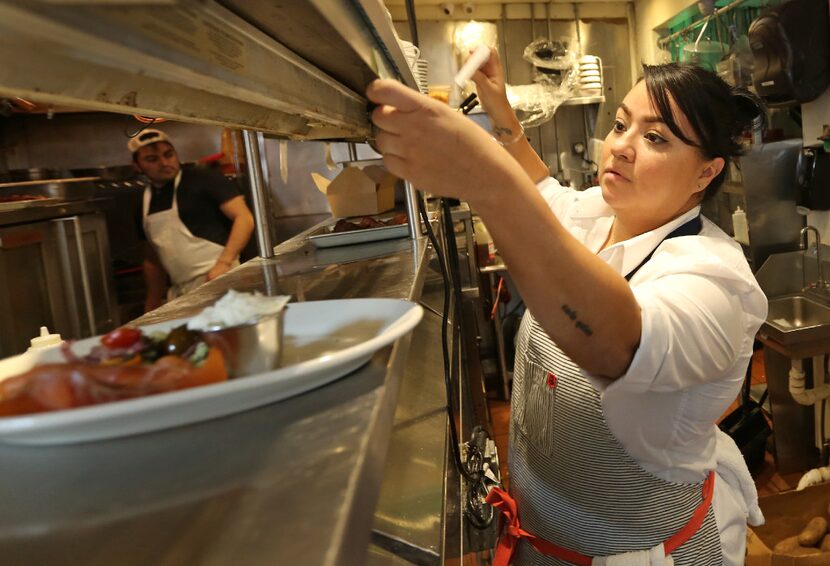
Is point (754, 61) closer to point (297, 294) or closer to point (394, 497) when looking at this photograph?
point (297, 294)

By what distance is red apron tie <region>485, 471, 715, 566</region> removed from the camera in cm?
120

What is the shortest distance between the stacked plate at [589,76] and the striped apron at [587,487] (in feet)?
13.0

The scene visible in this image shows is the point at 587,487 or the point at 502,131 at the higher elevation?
the point at 502,131

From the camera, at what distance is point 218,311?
0.53 meters

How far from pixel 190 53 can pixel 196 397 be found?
276mm

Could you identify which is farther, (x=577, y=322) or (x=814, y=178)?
(x=814, y=178)

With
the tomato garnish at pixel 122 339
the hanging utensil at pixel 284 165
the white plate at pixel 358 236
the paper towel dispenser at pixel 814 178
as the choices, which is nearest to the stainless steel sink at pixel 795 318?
the paper towel dispenser at pixel 814 178

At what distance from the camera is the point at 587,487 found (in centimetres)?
120

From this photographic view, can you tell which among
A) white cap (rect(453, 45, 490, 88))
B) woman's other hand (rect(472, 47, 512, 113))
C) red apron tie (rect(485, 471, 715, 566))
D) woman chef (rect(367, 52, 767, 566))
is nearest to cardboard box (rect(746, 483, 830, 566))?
woman chef (rect(367, 52, 767, 566))

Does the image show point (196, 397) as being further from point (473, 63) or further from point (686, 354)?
point (473, 63)

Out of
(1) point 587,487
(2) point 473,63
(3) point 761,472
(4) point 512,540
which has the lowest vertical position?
(3) point 761,472

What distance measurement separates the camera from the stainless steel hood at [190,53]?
36 cm

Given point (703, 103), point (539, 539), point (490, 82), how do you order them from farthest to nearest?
point (490, 82)
point (539, 539)
point (703, 103)

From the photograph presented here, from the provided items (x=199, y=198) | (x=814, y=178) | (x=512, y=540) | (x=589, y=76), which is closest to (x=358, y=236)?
(x=512, y=540)
